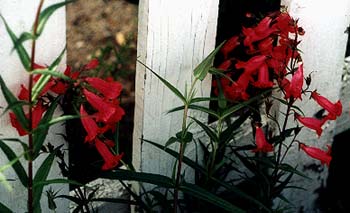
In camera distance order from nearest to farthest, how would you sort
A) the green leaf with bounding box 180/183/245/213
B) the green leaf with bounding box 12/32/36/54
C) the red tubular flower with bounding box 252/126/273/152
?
the green leaf with bounding box 12/32/36/54 < the green leaf with bounding box 180/183/245/213 < the red tubular flower with bounding box 252/126/273/152

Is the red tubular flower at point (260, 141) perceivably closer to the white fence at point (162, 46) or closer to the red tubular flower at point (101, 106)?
the white fence at point (162, 46)

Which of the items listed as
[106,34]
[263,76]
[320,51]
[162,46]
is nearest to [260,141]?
[263,76]

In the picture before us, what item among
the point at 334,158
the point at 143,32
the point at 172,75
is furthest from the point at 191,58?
the point at 334,158

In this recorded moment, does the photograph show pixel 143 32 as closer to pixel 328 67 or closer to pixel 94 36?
pixel 328 67

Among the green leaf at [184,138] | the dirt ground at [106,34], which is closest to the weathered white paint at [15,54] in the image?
the green leaf at [184,138]

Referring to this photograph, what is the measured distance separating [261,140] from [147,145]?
375 mm

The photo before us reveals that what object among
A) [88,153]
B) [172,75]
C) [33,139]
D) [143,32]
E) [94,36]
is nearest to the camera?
[33,139]

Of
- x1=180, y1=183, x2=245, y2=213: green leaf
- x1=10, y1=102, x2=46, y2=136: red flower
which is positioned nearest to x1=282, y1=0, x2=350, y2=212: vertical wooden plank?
x1=180, y1=183, x2=245, y2=213: green leaf

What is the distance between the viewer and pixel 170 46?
2.22m

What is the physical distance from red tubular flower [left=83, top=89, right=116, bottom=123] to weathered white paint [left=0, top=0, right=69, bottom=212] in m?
0.14

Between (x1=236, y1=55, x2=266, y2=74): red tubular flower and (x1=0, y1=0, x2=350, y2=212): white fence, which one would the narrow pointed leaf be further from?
(x1=236, y1=55, x2=266, y2=74): red tubular flower

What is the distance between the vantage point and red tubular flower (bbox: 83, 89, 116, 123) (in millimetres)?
1895

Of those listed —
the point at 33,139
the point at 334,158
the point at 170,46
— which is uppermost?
the point at 170,46

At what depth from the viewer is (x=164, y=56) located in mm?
2213
